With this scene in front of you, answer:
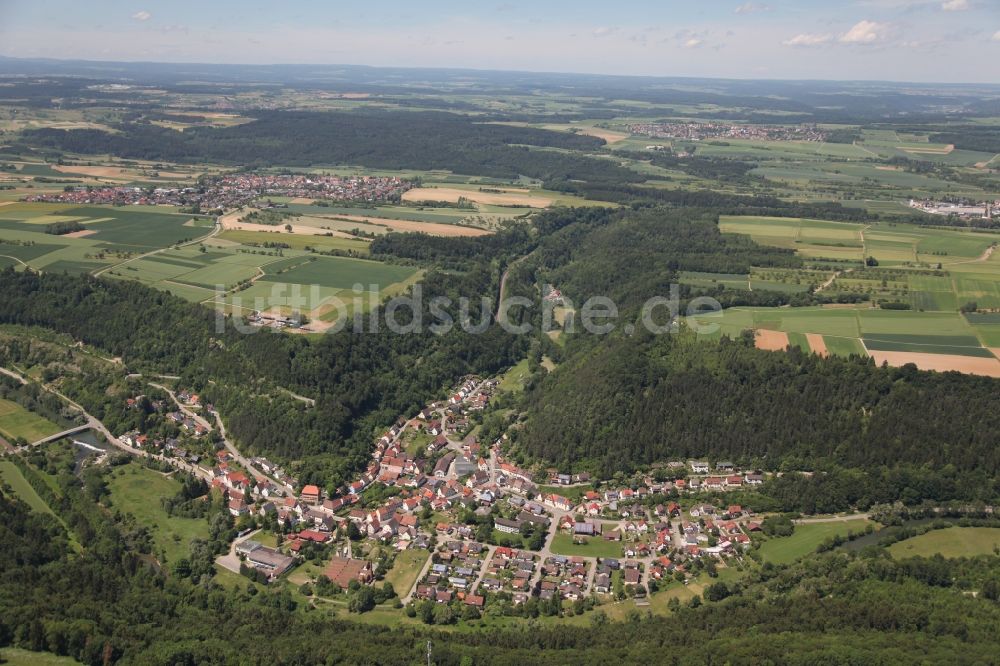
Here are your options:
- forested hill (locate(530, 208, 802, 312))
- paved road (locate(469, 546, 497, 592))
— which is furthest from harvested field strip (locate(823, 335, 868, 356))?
paved road (locate(469, 546, 497, 592))

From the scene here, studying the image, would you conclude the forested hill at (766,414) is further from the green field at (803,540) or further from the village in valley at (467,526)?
the green field at (803,540)

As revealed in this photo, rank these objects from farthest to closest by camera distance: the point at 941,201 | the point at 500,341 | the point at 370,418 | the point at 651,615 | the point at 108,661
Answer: the point at 941,201 < the point at 500,341 < the point at 370,418 < the point at 651,615 < the point at 108,661

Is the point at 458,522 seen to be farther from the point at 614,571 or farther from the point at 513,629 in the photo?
the point at 513,629

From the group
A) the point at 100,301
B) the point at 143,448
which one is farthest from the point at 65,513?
the point at 100,301

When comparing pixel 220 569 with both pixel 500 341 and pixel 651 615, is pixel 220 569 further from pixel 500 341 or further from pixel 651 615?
pixel 500 341

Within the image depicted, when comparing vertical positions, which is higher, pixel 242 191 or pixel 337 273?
pixel 242 191

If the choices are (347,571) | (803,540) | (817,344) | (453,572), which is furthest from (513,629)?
(817,344)

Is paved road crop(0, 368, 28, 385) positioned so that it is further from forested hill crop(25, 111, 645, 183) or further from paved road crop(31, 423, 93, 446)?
forested hill crop(25, 111, 645, 183)
